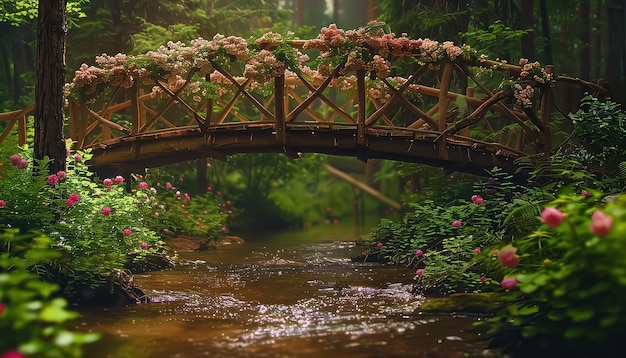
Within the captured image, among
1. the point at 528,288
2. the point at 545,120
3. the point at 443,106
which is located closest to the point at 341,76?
the point at 443,106

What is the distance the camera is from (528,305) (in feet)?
18.2

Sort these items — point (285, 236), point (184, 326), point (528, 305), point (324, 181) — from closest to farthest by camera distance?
point (528, 305)
point (184, 326)
point (285, 236)
point (324, 181)

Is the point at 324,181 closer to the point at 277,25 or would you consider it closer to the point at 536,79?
the point at 277,25

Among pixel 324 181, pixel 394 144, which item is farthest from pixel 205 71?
pixel 324 181

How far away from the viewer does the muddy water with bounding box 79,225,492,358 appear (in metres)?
5.51

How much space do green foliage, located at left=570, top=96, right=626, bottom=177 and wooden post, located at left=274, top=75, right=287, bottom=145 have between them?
451 cm

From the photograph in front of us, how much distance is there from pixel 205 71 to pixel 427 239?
183 inches

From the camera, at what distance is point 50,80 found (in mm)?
8281

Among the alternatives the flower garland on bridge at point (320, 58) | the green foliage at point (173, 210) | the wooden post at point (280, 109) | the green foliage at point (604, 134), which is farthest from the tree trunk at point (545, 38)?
the green foliage at point (173, 210)

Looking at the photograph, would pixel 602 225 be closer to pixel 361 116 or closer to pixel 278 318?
pixel 278 318

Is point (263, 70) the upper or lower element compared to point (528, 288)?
upper

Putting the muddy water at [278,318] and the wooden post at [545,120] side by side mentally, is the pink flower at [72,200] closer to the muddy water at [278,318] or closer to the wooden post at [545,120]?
the muddy water at [278,318]

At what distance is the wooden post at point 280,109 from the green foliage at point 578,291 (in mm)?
6282

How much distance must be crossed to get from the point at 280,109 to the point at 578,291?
7.29 m
